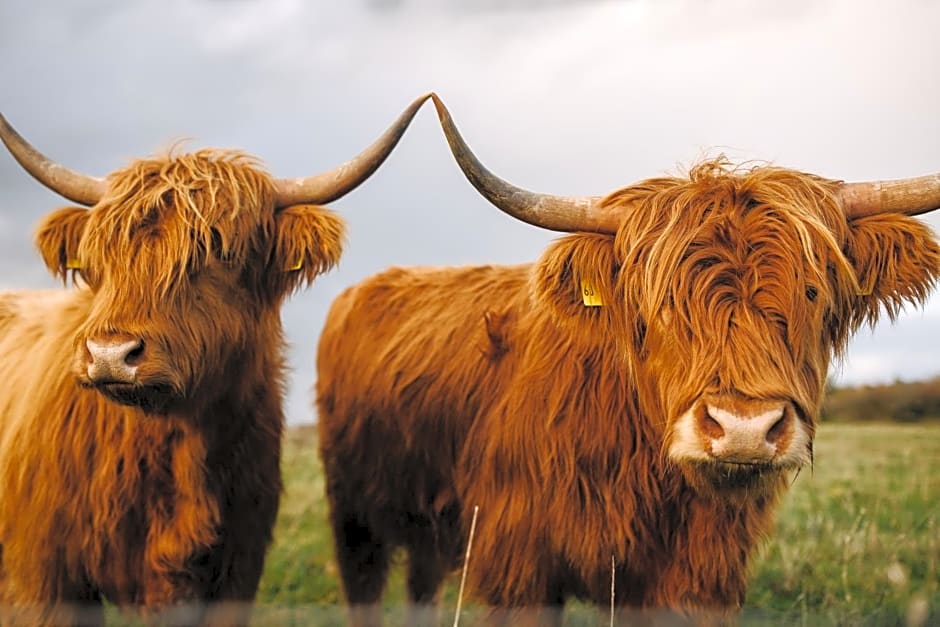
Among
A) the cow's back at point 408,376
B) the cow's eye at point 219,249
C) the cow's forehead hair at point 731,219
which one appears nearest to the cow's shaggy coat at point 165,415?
the cow's eye at point 219,249

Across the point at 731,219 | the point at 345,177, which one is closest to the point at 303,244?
the point at 345,177

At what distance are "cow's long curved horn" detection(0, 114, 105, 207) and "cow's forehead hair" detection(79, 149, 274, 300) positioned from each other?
106mm

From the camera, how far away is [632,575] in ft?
13.5

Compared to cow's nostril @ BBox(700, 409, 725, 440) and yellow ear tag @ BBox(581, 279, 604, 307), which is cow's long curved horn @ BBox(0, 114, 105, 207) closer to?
yellow ear tag @ BBox(581, 279, 604, 307)

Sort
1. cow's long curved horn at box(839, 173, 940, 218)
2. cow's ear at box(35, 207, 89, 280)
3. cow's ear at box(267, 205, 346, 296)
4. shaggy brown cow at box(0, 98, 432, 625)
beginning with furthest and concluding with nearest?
cow's ear at box(35, 207, 89, 280) → cow's ear at box(267, 205, 346, 296) → shaggy brown cow at box(0, 98, 432, 625) → cow's long curved horn at box(839, 173, 940, 218)

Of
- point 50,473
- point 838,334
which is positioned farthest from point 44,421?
point 838,334

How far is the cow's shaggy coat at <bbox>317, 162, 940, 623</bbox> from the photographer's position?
339 centimetres

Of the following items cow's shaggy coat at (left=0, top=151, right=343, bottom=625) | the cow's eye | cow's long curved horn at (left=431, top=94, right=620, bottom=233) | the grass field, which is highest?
cow's long curved horn at (left=431, top=94, right=620, bottom=233)

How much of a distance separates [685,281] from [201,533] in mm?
2080

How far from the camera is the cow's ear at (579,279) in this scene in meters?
3.92

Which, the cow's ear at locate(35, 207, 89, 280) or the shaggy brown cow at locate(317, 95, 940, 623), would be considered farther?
the cow's ear at locate(35, 207, 89, 280)

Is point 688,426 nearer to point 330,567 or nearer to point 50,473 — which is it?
point 50,473

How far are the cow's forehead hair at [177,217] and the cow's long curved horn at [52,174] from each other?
0.11 m

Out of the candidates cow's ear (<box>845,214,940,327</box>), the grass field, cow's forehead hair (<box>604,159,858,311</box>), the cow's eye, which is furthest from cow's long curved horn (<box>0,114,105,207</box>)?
cow's ear (<box>845,214,940,327</box>)
